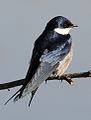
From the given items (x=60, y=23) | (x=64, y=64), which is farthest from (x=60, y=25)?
(x=64, y=64)

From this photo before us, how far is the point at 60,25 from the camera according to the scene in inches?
129

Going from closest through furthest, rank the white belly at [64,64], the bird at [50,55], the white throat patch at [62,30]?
the bird at [50,55] < the white belly at [64,64] < the white throat patch at [62,30]

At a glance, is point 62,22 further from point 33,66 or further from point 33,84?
point 33,84

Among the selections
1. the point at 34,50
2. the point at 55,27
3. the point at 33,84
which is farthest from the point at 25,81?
the point at 55,27

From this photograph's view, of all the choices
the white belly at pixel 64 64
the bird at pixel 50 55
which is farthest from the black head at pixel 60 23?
the white belly at pixel 64 64

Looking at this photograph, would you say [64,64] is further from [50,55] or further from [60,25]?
[60,25]

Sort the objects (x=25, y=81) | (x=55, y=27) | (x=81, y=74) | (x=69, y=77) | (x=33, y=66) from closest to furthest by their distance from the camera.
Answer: (x=81, y=74)
(x=69, y=77)
(x=25, y=81)
(x=33, y=66)
(x=55, y=27)

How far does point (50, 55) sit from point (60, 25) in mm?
436

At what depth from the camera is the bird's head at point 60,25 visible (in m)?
3.27

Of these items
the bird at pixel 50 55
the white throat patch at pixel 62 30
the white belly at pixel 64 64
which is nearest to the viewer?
the bird at pixel 50 55

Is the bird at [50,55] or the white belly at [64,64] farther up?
the bird at [50,55]

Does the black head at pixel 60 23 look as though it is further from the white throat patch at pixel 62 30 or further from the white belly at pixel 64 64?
the white belly at pixel 64 64

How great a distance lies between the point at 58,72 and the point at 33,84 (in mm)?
460

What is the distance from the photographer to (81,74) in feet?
7.02
